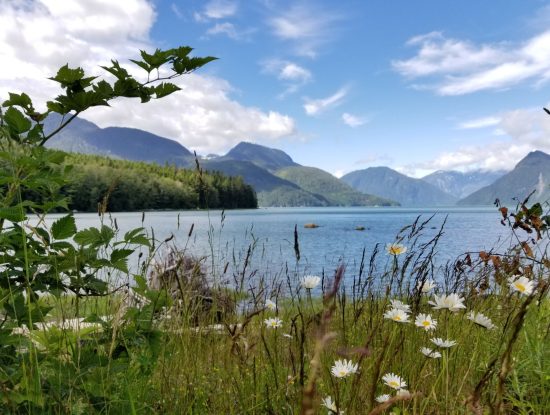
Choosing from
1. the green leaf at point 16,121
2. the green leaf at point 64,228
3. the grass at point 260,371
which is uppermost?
the green leaf at point 16,121

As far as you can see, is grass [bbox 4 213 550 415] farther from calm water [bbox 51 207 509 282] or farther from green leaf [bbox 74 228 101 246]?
calm water [bbox 51 207 509 282]

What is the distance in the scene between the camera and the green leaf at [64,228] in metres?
2.02

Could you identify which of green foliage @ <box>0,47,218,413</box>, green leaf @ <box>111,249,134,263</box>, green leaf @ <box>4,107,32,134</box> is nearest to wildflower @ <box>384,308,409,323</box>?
green foliage @ <box>0,47,218,413</box>

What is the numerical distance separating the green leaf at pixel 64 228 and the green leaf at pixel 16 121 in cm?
48

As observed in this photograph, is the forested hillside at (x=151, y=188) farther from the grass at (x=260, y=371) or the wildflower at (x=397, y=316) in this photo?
the wildflower at (x=397, y=316)

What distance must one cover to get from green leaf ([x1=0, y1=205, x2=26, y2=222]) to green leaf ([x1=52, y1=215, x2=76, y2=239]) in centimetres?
21

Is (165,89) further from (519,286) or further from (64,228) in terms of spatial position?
(519,286)

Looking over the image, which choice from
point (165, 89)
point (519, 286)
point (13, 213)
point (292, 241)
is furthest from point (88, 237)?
point (292, 241)

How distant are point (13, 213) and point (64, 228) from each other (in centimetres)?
26

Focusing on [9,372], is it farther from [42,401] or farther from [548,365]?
[548,365]

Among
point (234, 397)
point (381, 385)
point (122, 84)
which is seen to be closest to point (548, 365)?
point (381, 385)

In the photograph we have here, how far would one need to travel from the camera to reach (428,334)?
11.1 ft

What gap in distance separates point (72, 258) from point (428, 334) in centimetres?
267

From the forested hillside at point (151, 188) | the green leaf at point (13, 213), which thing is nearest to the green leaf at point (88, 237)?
the green leaf at point (13, 213)
